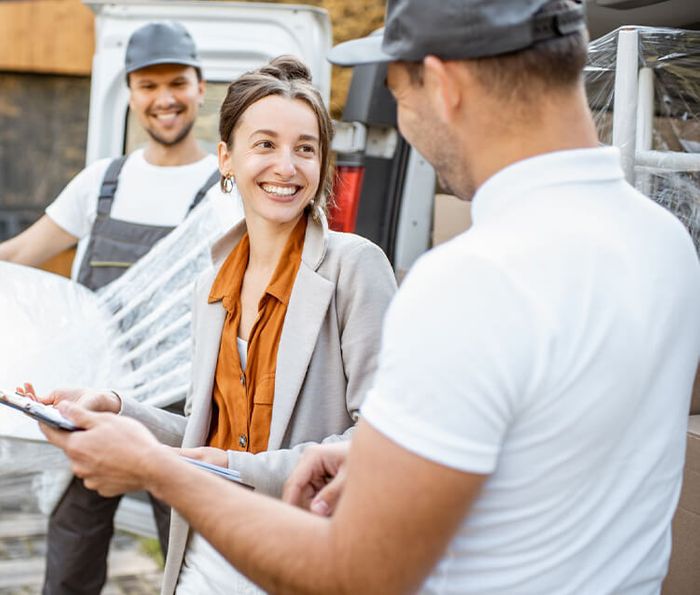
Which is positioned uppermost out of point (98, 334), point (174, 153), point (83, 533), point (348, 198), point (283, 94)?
point (283, 94)

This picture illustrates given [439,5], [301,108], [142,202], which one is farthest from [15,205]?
[439,5]

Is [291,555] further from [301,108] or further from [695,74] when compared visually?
[695,74]

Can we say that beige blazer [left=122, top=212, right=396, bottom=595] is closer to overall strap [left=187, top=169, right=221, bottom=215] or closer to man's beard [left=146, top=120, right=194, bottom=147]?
overall strap [left=187, top=169, right=221, bottom=215]

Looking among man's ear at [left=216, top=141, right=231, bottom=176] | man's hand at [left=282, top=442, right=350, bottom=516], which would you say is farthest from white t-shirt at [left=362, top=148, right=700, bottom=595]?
man's ear at [left=216, top=141, right=231, bottom=176]

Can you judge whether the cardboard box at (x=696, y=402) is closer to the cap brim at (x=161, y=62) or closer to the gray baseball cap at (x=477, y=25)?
the gray baseball cap at (x=477, y=25)

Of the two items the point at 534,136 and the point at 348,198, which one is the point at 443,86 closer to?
the point at 534,136

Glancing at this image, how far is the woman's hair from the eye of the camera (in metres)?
1.86

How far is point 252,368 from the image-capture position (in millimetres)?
1755

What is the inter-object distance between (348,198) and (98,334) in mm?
1240

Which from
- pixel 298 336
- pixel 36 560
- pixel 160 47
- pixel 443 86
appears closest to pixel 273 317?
pixel 298 336

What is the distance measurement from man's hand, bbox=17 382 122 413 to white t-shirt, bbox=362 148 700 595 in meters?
0.92

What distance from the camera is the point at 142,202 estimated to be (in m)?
3.24

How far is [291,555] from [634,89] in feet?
4.02

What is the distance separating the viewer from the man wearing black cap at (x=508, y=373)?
0.89m
